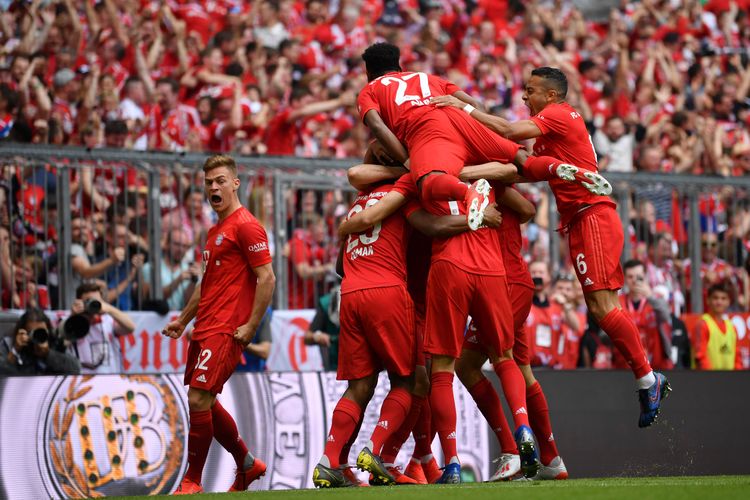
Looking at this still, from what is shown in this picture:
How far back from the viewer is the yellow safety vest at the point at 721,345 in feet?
44.3

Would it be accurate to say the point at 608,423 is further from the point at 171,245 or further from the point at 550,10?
the point at 550,10

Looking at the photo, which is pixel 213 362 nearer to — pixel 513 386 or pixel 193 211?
pixel 513 386

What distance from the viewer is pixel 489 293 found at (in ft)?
27.0

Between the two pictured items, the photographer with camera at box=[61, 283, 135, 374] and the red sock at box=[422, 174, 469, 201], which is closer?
the red sock at box=[422, 174, 469, 201]

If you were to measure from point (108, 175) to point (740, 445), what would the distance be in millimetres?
6536

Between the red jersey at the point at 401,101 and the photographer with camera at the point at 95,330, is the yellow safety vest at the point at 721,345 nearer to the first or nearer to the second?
the red jersey at the point at 401,101

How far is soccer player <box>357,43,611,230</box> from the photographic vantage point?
27.5 ft

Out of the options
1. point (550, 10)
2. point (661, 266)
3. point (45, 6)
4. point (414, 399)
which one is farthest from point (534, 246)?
point (550, 10)

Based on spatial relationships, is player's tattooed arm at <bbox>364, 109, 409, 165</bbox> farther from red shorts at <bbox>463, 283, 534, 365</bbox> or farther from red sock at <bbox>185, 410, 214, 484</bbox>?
red sock at <bbox>185, 410, 214, 484</bbox>

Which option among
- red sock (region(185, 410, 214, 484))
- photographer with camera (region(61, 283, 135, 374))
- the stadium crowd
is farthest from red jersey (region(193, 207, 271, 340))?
the stadium crowd

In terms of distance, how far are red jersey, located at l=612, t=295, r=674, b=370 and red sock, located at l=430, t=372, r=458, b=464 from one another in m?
5.31

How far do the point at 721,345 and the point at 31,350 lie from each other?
7.28m

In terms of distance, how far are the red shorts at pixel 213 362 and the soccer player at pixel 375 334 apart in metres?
0.96

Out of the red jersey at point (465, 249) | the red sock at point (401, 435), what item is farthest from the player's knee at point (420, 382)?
the red jersey at point (465, 249)
